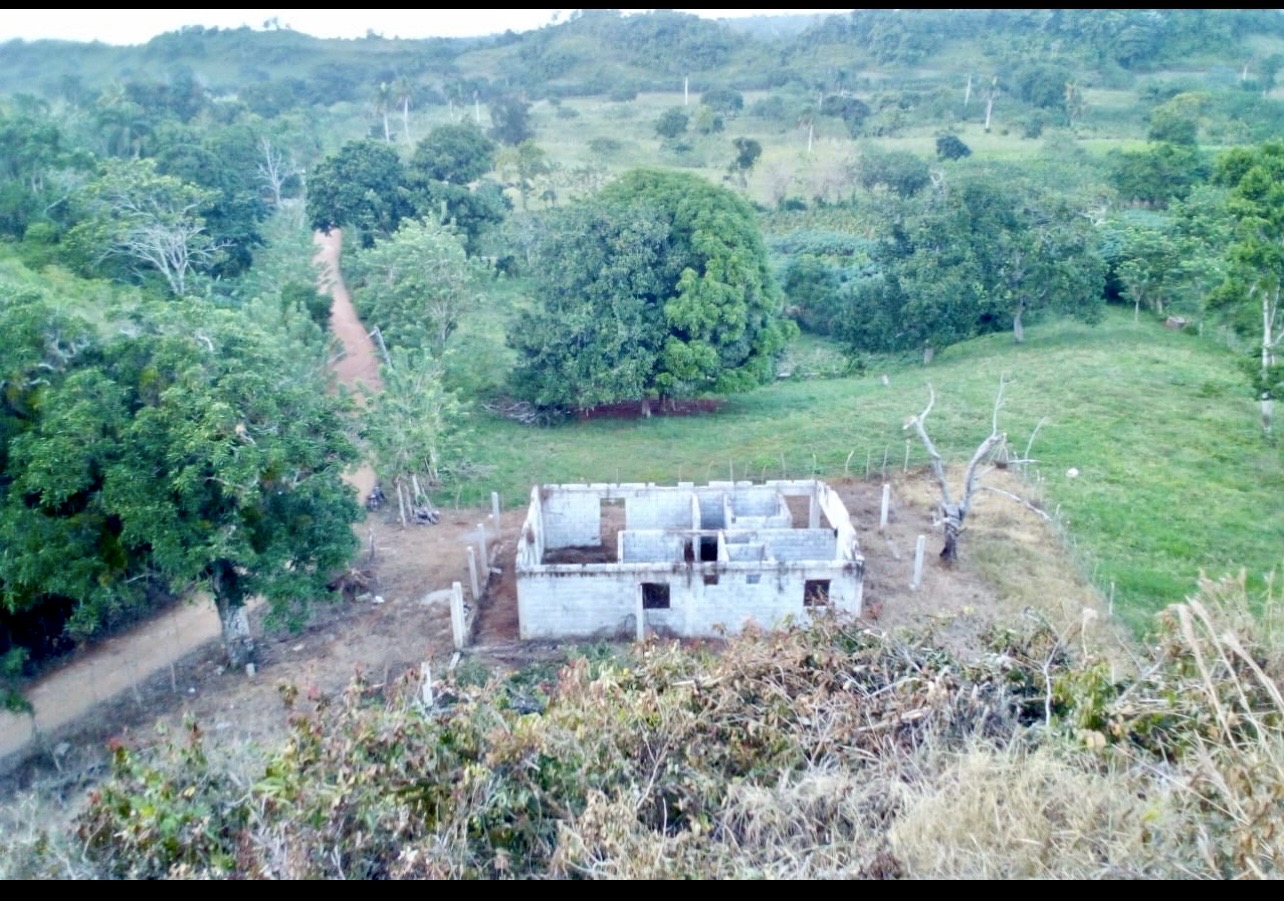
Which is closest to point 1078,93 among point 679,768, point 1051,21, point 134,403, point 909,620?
point 1051,21

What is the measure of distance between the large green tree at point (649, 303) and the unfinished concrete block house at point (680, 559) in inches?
183

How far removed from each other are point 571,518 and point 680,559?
6.97 feet

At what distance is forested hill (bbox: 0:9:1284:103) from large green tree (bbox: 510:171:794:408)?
3700cm

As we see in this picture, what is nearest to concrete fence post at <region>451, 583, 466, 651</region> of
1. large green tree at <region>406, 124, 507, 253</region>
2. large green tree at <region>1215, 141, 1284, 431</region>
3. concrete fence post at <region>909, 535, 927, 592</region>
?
concrete fence post at <region>909, 535, 927, 592</region>

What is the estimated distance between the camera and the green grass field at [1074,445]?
47.6ft

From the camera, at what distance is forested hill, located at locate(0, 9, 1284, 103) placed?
49781 millimetres

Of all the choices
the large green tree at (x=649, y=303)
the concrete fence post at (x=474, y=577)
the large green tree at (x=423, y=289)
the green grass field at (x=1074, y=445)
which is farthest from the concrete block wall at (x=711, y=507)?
the large green tree at (x=423, y=289)

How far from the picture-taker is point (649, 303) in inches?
798

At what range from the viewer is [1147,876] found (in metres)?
3.47

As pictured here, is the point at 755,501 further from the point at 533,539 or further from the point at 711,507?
the point at 533,539

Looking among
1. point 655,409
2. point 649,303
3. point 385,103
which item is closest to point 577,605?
point 649,303

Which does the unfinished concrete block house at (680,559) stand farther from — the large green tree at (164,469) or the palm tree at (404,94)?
the palm tree at (404,94)

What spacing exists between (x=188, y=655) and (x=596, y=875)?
33.4 ft

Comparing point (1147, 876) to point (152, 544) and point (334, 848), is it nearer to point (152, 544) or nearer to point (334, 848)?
point (334, 848)
